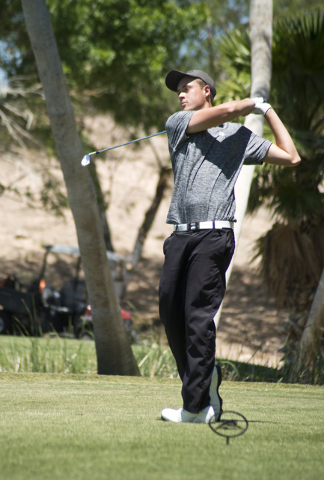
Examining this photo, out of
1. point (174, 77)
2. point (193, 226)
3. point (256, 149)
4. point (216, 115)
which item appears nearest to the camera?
point (216, 115)

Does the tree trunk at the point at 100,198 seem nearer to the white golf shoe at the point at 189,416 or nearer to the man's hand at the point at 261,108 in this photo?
the man's hand at the point at 261,108

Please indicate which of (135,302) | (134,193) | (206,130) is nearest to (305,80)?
(206,130)

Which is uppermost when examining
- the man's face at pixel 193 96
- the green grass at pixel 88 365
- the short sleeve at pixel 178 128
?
the man's face at pixel 193 96

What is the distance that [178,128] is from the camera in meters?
2.70

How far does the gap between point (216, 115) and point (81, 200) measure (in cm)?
297

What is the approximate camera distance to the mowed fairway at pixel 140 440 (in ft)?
5.45

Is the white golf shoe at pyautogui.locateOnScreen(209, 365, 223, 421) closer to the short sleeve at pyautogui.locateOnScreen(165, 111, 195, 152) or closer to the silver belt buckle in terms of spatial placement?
the silver belt buckle

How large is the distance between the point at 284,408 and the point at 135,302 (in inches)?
712

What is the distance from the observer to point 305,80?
7488 mm

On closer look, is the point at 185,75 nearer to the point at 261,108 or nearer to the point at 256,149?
the point at 261,108

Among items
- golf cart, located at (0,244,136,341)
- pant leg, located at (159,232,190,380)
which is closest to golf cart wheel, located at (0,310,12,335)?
golf cart, located at (0,244,136,341)

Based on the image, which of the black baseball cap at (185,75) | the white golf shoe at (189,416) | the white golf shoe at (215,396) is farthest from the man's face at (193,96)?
the white golf shoe at (189,416)

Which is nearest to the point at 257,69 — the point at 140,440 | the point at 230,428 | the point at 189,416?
the point at 189,416

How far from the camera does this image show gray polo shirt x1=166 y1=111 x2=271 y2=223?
2646 mm
